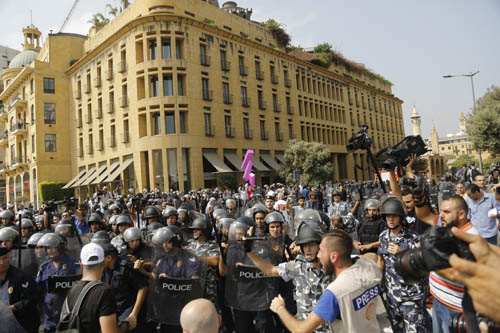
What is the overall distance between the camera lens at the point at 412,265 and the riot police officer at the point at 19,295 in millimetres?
3802

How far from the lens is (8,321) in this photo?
10.7ft

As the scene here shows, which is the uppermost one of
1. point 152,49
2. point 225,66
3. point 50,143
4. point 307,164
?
point 152,49

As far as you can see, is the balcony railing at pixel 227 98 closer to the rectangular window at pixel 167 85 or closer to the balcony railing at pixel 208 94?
the balcony railing at pixel 208 94

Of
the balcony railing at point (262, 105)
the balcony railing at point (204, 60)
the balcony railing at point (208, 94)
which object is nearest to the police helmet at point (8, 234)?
the balcony railing at point (208, 94)

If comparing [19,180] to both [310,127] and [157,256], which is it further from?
[157,256]

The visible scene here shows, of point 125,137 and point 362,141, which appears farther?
point 125,137

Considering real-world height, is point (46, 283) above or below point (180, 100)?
below

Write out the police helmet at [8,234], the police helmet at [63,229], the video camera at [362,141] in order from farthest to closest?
the police helmet at [63,229], the video camera at [362,141], the police helmet at [8,234]

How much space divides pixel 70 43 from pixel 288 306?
4332 centimetres

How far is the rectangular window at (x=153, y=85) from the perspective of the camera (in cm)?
2855

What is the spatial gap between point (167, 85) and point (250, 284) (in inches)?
1060

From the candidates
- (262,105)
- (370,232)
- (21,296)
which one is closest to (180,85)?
(262,105)

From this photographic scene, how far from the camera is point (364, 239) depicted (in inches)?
232

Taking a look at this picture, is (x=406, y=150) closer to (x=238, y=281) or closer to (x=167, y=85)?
(x=238, y=281)
